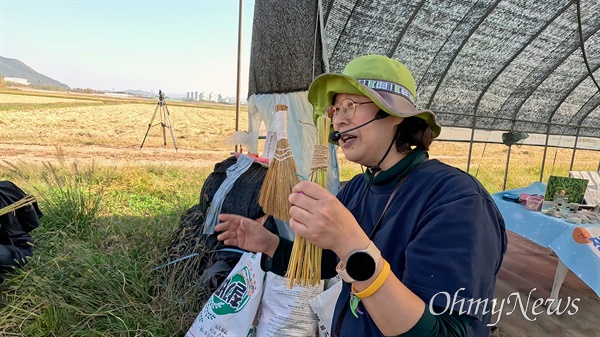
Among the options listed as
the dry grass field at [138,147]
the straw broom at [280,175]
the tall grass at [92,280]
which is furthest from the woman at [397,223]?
the dry grass field at [138,147]

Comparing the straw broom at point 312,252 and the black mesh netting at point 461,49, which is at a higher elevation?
the black mesh netting at point 461,49

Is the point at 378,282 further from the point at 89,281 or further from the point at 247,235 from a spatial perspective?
the point at 89,281

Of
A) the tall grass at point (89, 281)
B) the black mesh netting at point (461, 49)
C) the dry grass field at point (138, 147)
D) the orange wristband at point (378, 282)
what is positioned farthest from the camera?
the dry grass field at point (138, 147)

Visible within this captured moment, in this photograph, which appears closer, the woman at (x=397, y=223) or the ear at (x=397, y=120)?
the woman at (x=397, y=223)

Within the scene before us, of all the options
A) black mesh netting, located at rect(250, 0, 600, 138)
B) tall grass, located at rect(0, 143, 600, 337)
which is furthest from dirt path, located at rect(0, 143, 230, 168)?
black mesh netting, located at rect(250, 0, 600, 138)

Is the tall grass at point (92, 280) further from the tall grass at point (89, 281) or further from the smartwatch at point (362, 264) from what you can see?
the smartwatch at point (362, 264)

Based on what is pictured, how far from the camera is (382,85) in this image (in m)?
0.94

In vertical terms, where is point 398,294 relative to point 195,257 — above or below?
above

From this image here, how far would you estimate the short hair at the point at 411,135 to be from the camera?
969 mm

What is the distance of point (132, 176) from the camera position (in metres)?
7.02

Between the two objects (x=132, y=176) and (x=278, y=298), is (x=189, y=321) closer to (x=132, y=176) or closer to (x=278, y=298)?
(x=278, y=298)

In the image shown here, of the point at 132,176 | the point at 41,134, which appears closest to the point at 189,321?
the point at 132,176

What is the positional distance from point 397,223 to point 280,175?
0.69 m

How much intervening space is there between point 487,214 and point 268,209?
1018 millimetres
